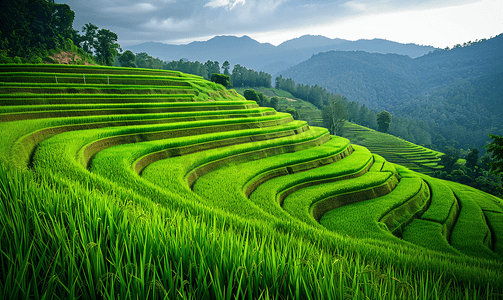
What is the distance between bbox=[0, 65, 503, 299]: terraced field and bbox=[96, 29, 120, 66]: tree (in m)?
25.7

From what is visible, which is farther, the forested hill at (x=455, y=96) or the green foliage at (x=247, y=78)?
the forested hill at (x=455, y=96)

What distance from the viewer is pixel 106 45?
1489 inches

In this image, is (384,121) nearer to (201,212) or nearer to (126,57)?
(126,57)

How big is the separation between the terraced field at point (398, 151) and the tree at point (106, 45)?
4971 centimetres

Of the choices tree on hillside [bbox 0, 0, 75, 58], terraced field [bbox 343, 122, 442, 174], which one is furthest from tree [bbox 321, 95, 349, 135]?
tree on hillside [bbox 0, 0, 75, 58]

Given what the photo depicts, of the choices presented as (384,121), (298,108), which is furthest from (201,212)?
(298,108)

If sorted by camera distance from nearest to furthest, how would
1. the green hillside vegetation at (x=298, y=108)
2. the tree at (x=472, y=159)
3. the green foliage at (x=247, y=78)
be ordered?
1. the tree at (x=472, y=159)
2. the green hillside vegetation at (x=298, y=108)
3. the green foliage at (x=247, y=78)

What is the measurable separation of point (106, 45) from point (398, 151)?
5430 cm

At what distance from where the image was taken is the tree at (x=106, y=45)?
3750 centimetres

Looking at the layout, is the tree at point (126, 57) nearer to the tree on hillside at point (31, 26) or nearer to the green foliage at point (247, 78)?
the tree on hillside at point (31, 26)

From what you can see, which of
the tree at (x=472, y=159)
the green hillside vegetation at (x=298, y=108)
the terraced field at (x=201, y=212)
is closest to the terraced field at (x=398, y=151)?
the tree at (x=472, y=159)

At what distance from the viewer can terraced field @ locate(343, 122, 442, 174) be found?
116 feet

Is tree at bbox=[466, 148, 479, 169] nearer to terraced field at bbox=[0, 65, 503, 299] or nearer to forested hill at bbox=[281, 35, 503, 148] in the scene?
terraced field at bbox=[0, 65, 503, 299]

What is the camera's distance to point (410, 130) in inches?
3130
